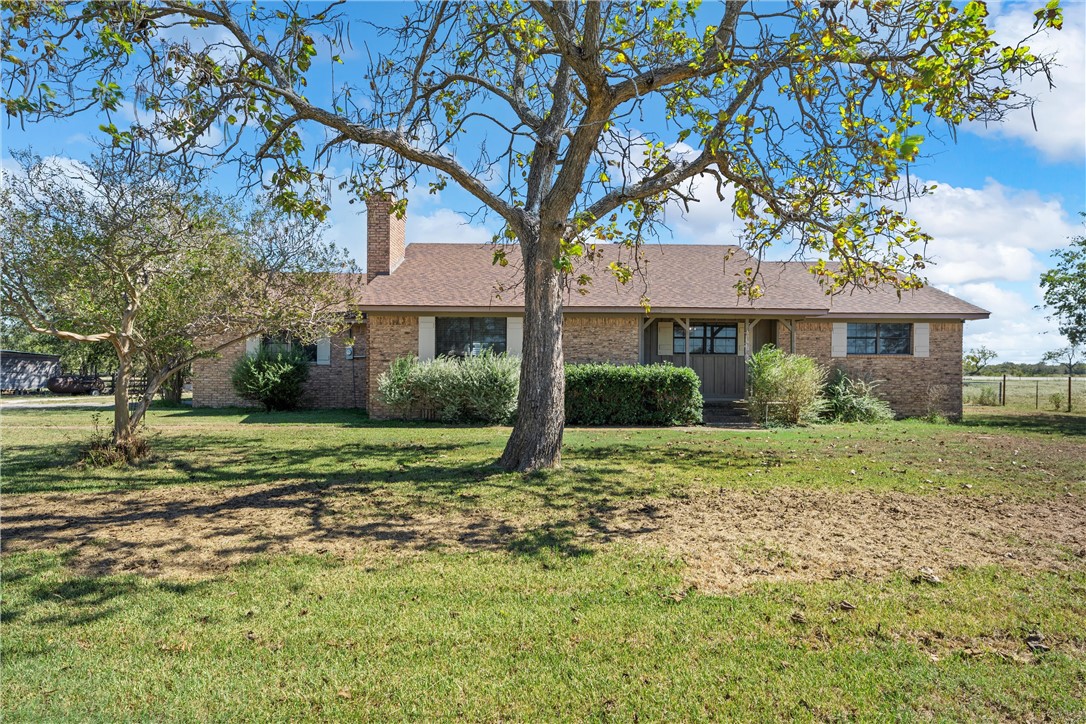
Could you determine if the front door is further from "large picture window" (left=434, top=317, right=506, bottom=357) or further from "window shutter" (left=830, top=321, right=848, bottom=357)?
"large picture window" (left=434, top=317, right=506, bottom=357)

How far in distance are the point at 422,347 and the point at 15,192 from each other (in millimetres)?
9572

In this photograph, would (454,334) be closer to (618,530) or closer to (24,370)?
(618,530)

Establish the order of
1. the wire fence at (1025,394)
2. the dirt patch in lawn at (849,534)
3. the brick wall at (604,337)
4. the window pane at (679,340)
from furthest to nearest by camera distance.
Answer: the wire fence at (1025,394)
the window pane at (679,340)
the brick wall at (604,337)
the dirt patch in lawn at (849,534)

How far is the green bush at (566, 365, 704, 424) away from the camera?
14.8 m

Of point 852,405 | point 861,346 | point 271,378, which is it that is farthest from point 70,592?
point 861,346

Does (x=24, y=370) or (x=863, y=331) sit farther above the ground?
(x=863, y=331)

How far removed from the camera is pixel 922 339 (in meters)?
17.9

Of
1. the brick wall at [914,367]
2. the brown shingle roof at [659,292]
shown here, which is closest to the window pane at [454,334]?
the brown shingle roof at [659,292]

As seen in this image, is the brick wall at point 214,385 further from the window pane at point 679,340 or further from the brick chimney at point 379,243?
the window pane at point 679,340

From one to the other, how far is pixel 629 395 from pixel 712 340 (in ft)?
18.4

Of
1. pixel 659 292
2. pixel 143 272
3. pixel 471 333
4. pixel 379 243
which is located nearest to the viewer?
pixel 143 272

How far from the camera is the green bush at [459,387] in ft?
48.8

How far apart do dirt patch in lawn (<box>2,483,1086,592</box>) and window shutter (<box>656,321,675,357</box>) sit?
38.3 feet

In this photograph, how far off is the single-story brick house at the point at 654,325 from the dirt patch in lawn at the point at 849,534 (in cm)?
952
